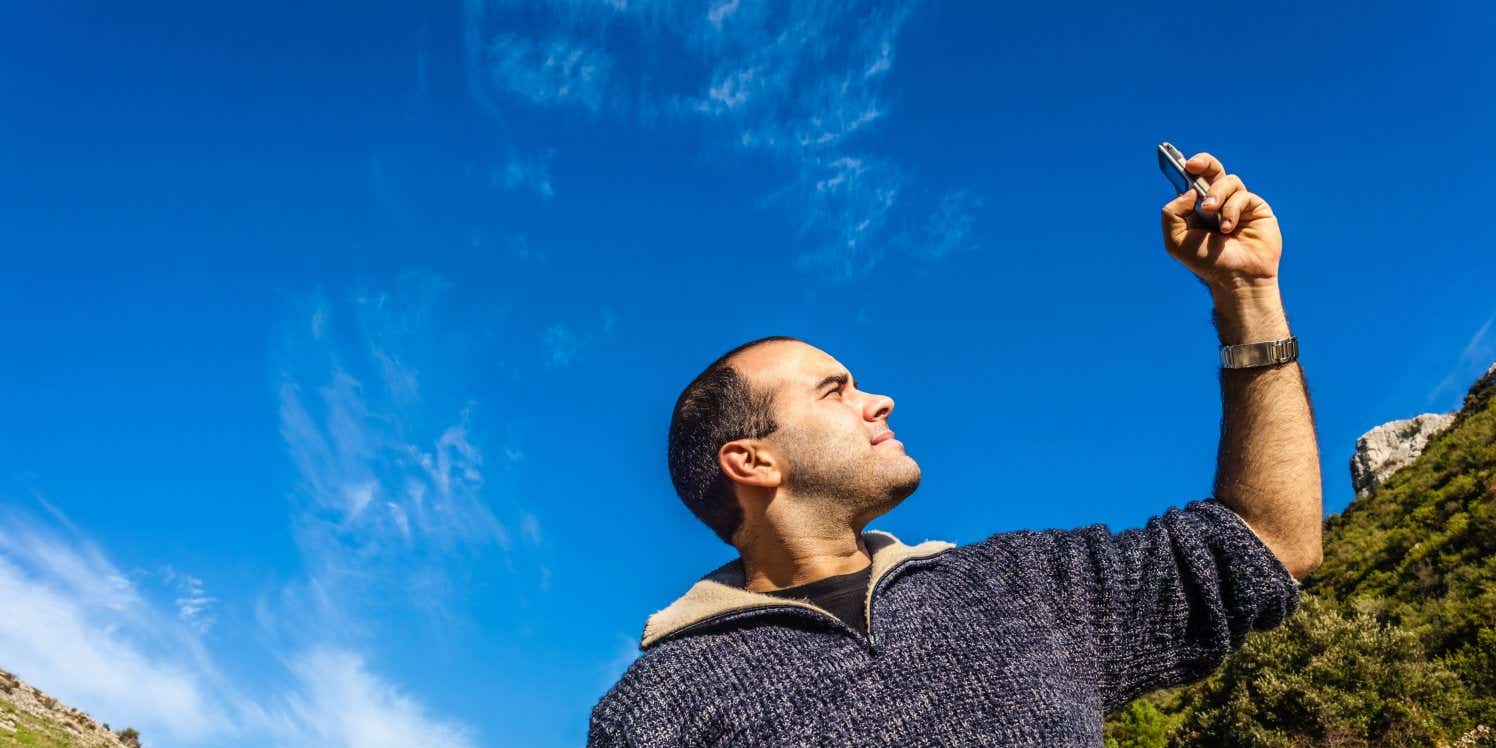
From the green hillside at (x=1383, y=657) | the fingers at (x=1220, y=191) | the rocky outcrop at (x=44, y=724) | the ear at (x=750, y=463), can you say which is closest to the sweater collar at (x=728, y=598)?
the ear at (x=750, y=463)

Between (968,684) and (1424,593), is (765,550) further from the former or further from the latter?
(1424,593)

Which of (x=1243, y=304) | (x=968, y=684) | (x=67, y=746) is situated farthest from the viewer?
(x=67, y=746)

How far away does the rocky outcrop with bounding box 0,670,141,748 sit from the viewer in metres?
26.8

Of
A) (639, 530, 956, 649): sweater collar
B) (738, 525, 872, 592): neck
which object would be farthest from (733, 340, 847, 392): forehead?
(639, 530, 956, 649): sweater collar

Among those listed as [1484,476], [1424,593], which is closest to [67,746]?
[1424,593]

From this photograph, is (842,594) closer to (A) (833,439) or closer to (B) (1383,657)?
(A) (833,439)

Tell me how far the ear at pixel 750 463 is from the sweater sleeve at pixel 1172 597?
128 centimetres

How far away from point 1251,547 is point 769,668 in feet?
5.94

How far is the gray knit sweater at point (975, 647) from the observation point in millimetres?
2793

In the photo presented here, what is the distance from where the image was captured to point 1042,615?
3094 millimetres

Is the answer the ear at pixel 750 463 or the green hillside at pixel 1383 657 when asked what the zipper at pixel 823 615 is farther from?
the green hillside at pixel 1383 657

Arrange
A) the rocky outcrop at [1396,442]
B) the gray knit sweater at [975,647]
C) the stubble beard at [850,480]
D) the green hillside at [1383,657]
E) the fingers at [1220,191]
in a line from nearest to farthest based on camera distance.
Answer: the gray knit sweater at [975,647], the fingers at [1220,191], the stubble beard at [850,480], the green hillside at [1383,657], the rocky outcrop at [1396,442]

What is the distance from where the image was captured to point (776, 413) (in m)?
3.85

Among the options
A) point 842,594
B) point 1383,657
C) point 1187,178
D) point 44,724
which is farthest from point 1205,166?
point 44,724
